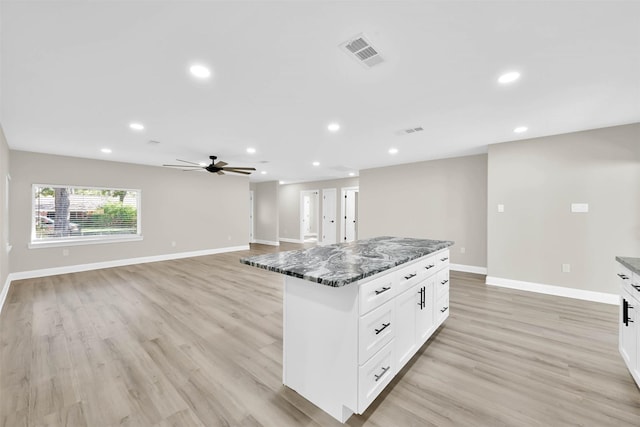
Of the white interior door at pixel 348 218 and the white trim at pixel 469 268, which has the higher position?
the white interior door at pixel 348 218

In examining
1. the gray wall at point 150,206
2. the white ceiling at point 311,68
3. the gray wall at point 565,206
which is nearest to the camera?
the white ceiling at point 311,68

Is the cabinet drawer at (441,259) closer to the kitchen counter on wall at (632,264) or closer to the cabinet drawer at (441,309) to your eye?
the cabinet drawer at (441,309)

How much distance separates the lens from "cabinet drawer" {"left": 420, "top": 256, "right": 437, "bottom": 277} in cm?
235

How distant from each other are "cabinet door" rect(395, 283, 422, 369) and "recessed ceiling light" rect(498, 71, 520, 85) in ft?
6.48

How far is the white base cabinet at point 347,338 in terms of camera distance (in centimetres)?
153

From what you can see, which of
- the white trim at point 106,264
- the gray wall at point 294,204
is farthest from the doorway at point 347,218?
the white trim at point 106,264

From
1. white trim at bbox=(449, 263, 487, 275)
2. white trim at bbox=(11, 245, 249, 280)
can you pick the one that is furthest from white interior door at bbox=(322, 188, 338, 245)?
white trim at bbox=(449, 263, 487, 275)

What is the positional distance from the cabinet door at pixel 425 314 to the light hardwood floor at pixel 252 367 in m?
0.18

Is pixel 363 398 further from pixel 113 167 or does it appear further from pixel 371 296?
pixel 113 167

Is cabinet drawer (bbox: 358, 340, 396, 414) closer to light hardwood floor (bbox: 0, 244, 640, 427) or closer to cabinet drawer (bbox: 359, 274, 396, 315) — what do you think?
light hardwood floor (bbox: 0, 244, 640, 427)

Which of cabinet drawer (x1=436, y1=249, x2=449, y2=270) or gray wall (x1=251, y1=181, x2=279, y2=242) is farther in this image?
gray wall (x1=251, y1=181, x2=279, y2=242)

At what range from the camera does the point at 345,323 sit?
5.10 ft

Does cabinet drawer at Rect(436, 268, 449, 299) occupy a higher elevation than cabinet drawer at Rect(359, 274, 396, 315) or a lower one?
lower

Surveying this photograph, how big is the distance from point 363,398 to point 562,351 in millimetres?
2156
